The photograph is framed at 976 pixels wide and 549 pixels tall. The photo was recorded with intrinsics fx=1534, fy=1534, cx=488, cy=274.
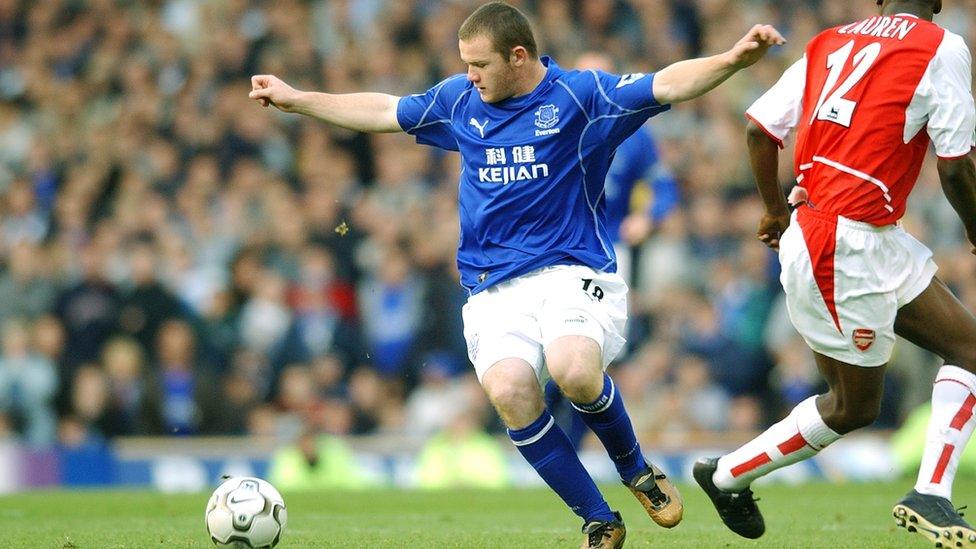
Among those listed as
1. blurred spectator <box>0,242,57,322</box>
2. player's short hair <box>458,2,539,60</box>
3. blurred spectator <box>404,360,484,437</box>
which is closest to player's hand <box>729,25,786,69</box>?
player's short hair <box>458,2,539,60</box>

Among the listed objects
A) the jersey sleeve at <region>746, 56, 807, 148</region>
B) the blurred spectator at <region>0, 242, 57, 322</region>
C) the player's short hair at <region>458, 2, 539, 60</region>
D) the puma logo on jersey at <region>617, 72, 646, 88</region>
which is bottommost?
the jersey sleeve at <region>746, 56, 807, 148</region>

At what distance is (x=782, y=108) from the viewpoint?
20.7 ft

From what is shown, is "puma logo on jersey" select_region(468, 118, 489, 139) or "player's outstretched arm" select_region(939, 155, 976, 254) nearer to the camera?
"player's outstretched arm" select_region(939, 155, 976, 254)

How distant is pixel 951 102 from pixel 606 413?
6.17ft

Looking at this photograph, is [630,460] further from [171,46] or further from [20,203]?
[171,46]

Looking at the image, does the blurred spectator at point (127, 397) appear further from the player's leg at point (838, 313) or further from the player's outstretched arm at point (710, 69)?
the player's outstretched arm at point (710, 69)

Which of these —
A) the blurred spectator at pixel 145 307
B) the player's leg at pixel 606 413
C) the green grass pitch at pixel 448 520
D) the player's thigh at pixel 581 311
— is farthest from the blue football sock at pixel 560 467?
the blurred spectator at pixel 145 307

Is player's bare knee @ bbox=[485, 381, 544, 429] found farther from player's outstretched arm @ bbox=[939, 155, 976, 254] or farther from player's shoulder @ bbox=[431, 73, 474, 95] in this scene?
player's outstretched arm @ bbox=[939, 155, 976, 254]

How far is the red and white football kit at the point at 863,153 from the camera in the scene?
6.07 m

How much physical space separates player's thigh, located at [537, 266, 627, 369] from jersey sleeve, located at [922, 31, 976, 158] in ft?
4.83

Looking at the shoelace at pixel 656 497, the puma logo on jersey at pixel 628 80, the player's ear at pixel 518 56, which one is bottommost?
the shoelace at pixel 656 497

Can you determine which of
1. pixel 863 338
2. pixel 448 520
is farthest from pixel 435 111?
pixel 448 520

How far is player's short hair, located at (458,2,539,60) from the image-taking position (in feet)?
21.0

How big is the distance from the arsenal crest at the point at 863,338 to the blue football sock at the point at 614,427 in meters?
0.99
